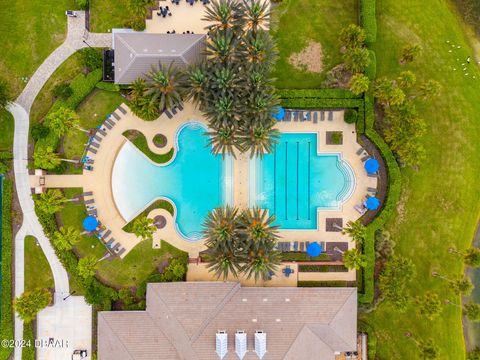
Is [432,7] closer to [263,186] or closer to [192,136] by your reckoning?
[263,186]

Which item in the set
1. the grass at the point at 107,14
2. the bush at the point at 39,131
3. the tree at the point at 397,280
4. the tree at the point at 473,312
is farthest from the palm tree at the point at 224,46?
the tree at the point at 473,312

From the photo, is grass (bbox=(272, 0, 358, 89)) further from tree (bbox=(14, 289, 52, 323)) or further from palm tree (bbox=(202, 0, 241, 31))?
tree (bbox=(14, 289, 52, 323))

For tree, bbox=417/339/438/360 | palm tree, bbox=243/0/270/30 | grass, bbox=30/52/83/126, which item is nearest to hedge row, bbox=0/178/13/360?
grass, bbox=30/52/83/126

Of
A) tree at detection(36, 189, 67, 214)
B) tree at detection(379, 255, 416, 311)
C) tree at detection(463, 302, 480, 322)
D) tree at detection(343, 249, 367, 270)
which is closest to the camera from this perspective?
tree at detection(463, 302, 480, 322)

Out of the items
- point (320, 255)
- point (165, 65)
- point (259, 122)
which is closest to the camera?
point (259, 122)

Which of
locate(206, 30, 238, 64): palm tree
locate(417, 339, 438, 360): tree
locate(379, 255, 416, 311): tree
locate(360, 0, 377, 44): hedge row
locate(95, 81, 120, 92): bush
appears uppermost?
locate(360, 0, 377, 44): hedge row

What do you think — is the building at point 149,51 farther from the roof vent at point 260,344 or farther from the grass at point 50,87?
the roof vent at point 260,344

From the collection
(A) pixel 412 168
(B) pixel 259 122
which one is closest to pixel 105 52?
(B) pixel 259 122
